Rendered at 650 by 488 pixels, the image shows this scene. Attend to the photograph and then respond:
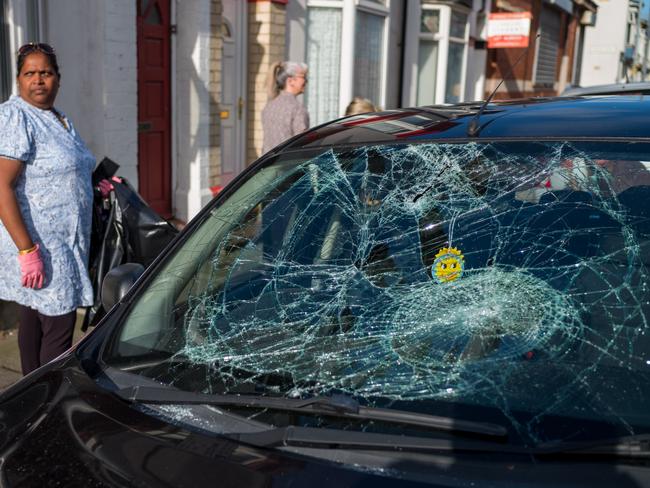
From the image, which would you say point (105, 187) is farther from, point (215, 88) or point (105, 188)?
point (215, 88)

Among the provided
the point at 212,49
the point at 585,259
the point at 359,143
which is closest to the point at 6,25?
the point at 212,49

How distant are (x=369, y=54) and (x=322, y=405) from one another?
960 centimetres

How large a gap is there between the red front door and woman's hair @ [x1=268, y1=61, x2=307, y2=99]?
1.65 m

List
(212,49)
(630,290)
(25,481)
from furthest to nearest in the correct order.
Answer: (212,49) → (630,290) → (25,481)

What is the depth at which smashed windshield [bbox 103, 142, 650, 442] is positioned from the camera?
1.78m

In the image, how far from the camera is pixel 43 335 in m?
3.63

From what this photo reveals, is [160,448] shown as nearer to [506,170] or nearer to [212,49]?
[506,170]

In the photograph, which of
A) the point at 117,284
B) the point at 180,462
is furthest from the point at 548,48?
the point at 180,462

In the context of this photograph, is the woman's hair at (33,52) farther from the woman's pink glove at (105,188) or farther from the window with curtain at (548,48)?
the window with curtain at (548,48)

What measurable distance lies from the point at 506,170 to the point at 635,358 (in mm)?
640

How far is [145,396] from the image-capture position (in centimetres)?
183

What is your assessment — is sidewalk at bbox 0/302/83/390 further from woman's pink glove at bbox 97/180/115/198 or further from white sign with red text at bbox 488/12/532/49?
white sign with red text at bbox 488/12/532/49

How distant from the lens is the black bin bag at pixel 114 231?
3.78 metres

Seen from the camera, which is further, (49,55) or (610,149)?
(49,55)
